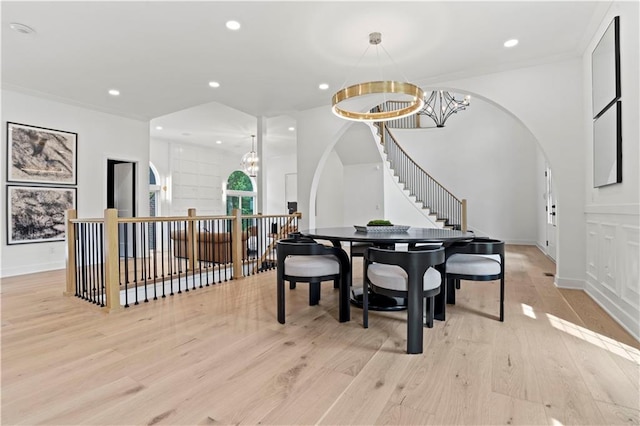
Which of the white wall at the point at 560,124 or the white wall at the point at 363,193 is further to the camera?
the white wall at the point at 363,193

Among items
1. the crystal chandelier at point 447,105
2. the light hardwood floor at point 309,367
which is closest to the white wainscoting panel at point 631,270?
the light hardwood floor at point 309,367

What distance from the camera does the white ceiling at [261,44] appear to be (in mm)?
3025

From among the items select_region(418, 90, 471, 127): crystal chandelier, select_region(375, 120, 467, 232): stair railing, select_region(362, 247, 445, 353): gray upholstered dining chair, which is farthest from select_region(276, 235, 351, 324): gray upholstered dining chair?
select_region(375, 120, 467, 232): stair railing

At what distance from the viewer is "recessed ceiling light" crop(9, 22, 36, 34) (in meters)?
3.24

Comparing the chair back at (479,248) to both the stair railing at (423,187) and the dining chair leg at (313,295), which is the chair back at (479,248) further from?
the stair railing at (423,187)

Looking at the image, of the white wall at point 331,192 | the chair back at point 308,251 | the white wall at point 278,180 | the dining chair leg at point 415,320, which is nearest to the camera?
the dining chair leg at point 415,320

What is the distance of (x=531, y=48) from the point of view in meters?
3.75

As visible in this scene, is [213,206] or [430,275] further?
[213,206]

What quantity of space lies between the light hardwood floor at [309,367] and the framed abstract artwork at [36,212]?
271 centimetres

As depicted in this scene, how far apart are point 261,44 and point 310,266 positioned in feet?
8.74

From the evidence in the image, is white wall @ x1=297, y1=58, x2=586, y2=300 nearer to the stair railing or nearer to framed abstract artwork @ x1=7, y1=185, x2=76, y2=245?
the stair railing

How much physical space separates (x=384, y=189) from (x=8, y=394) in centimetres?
707

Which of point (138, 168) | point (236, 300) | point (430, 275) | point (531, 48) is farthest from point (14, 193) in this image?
point (531, 48)

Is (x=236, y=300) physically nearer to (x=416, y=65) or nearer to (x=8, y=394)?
(x=8, y=394)
